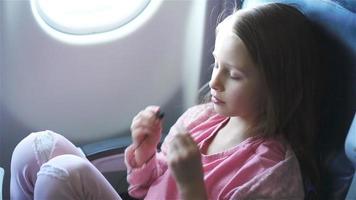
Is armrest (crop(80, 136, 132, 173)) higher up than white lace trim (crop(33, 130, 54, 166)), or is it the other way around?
white lace trim (crop(33, 130, 54, 166))

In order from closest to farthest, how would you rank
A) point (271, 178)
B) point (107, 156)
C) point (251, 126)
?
point (271, 178), point (251, 126), point (107, 156)

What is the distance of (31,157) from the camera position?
115 cm

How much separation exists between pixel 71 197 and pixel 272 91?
18.0 inches

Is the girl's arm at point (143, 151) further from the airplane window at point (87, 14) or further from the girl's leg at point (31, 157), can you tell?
the airplane window at point (87, 14)

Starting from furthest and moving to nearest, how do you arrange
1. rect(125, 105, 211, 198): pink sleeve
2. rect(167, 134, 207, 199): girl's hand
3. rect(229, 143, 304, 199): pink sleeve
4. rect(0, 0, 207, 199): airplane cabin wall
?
1. rect(0, 0, 207, 199): airplane cabin wall
2. rect(125, 105, 211, 198): pink sleeve
3. rect(229, 143, 304, 199): pink sleeve
4. rect(167, 134, 207, 199): girl's hand

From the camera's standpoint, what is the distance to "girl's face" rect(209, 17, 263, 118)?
986 millimetres

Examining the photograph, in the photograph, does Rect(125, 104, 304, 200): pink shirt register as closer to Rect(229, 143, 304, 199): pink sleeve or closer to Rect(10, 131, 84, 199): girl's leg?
Rect(229, 143, 304, 199): pink sleeve

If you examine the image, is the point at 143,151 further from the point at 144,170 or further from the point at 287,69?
the point at 287,69

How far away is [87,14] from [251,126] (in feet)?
2.15

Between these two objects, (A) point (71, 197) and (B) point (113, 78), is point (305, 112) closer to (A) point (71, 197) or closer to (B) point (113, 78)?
(A) point (71, 197)

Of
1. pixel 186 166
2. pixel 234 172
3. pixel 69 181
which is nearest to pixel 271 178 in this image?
pixel 234 172

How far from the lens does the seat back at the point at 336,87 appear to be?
→ 3.22 ft

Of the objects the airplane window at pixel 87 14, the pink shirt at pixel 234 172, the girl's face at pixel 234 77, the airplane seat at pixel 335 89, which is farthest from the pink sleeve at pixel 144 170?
the airplane window at pixel 87 14

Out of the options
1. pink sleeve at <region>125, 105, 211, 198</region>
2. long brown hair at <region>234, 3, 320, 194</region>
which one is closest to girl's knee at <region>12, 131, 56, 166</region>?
pink sleeve at <region>125, 105, 211, 198</region>
